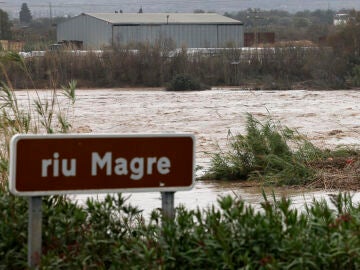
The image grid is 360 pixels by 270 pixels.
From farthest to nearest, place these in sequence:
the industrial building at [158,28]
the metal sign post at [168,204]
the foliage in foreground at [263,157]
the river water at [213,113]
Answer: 1. the industrial building at [158,28]
2. the river water at [213,113]
3. the foliage in foreground at [263,157]
4. the metal sign post at [168,204]

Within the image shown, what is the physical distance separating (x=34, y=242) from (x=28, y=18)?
114 meters

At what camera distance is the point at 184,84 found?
1502 inches

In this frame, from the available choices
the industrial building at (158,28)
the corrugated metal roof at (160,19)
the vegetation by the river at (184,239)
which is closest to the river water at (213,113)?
the vegetation by the river at (184,239)

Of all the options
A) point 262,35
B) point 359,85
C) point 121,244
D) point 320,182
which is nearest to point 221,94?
point 359,85

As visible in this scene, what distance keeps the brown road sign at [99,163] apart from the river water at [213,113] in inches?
Answer: 275

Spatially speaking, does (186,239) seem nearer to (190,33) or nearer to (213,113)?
(213,113)

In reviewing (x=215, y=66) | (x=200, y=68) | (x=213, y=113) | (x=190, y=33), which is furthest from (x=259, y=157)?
(x=190, y=33)

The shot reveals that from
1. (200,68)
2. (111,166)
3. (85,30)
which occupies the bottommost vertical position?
(200,68)

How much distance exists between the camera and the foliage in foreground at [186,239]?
5.52 metres

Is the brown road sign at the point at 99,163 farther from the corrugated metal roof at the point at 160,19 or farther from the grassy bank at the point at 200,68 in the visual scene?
the corrugated metal roof at the point at 160,19

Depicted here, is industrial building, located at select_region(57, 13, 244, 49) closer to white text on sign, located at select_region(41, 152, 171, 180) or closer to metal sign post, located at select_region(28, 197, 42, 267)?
white text on sign, located at select_region(41, 152, 171, 180)

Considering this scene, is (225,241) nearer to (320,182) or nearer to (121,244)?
(121,244)

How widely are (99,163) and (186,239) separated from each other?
0.65 meters

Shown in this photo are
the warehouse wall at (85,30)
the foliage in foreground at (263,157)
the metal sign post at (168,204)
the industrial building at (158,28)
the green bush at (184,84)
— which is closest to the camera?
the metal sign post at (168,204)
